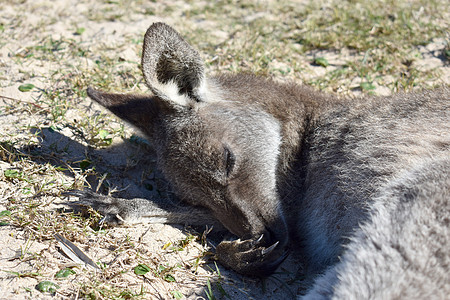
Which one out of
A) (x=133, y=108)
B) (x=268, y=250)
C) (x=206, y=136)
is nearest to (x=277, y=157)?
(x=206, y=136)

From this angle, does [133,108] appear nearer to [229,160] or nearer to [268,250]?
[229,160]

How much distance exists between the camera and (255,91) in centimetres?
411

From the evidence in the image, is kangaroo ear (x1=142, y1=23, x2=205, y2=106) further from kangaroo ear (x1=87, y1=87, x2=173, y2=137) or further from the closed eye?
the closed eye

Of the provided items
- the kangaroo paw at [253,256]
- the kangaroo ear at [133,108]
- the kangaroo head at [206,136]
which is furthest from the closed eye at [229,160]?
the kangaroo ear at [133,108]

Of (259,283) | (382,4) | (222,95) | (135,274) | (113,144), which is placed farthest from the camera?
(382,4)

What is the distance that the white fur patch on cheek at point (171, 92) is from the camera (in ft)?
12.3

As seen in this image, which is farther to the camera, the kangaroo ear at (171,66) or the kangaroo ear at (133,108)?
the kangaroo ear at (133,108)

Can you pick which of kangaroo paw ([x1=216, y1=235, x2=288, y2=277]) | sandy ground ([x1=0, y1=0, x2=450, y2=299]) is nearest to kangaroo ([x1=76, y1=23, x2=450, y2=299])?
kangaroo paw ([x1=216, y1=235, x2=288, y2=277])

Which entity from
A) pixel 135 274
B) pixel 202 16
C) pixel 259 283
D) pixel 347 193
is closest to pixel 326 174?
pixel 347 193

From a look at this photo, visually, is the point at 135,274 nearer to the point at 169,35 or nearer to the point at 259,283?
the point at 259,283

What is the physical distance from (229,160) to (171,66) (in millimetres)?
916

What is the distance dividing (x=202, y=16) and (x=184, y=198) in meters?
3.97

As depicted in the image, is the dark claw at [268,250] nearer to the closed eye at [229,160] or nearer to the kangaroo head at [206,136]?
the kangaroo head at [206,136]

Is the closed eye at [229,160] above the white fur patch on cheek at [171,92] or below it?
below
